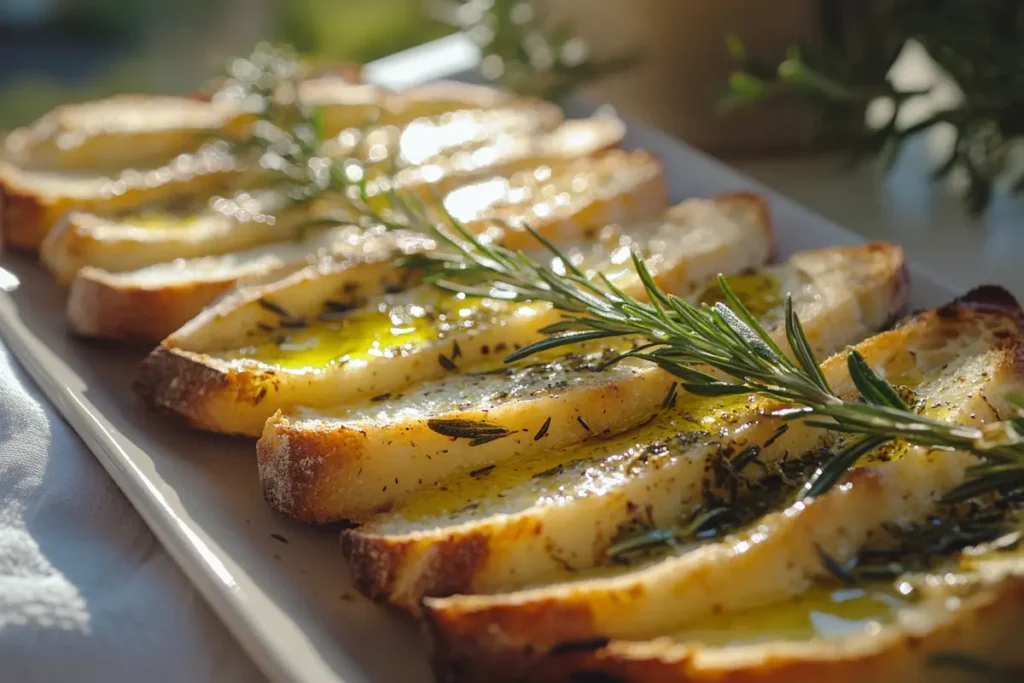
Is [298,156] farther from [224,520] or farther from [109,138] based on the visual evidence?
[224,520]

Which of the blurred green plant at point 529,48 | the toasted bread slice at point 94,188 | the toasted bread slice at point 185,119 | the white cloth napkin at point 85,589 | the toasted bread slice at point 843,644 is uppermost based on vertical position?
the blurred green plant at point 529,48

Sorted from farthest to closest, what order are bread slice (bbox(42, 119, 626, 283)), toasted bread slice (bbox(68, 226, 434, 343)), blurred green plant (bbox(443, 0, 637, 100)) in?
blurred green plant (bbox(443, 0, 637, 100))
bread slice (bbox(42, 119, 626, 283))
toasted bread slice (bbox(68, 226, 434, 343))

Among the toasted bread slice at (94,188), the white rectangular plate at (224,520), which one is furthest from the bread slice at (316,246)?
the toasted bread slice at (94,188)

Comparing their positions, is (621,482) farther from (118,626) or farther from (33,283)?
(33,283)

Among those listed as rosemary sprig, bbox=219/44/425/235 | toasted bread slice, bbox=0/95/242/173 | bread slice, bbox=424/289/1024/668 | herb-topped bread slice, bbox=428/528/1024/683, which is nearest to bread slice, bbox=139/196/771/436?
rosemary sprig, bbox=219/44/425/235

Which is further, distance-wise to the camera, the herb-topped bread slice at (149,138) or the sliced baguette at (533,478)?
the herb-topped bread slice at (149,138)

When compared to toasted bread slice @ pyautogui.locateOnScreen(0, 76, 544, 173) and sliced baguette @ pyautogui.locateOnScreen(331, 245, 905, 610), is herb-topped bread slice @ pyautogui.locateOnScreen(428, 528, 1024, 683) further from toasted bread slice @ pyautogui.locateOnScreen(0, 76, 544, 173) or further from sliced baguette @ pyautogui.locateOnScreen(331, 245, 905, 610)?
toasted bread slice @ pyautogui.locateOnScreen(0, 76, 544, 173)

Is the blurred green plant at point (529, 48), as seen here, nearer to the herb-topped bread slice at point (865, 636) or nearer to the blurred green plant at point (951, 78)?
the blurred green plant at point (951, 78)
